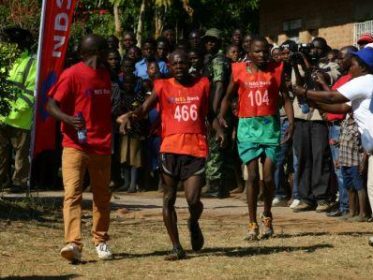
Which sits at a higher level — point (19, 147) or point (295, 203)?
point (19, 147)

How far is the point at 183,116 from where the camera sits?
29.1ft

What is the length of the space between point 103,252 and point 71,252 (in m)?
0.45

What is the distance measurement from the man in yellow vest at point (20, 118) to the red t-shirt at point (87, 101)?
4687 mm

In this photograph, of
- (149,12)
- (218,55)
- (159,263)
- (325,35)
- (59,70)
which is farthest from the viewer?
(149,12)

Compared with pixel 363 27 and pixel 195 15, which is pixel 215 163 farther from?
pixel 195 15

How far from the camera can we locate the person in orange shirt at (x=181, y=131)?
8.86 metres

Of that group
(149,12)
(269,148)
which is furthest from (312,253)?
(149,12)

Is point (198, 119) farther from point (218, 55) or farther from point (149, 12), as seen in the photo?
point (149, 12)

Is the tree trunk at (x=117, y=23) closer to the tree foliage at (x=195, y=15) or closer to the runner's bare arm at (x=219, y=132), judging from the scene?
the tree foliage at (x=195, y=15)

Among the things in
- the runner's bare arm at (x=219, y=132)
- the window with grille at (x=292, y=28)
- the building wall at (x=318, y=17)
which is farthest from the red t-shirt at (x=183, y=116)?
the window with grille at (x=292, y=28)

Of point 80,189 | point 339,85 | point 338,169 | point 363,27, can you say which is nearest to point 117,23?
point 363,27

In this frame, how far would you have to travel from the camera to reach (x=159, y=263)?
859 centimetres

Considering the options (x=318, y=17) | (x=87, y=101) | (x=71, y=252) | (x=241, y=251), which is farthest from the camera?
(x=318, y=17)

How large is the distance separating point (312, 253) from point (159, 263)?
1.46 metres
